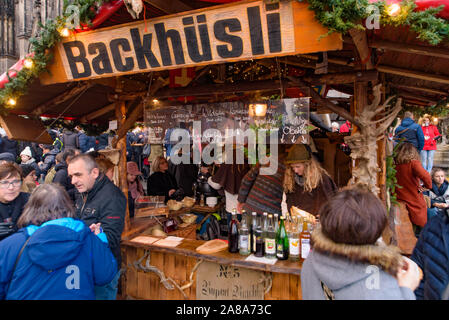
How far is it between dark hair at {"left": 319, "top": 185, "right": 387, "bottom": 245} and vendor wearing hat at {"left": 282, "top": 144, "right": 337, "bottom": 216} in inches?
81.7

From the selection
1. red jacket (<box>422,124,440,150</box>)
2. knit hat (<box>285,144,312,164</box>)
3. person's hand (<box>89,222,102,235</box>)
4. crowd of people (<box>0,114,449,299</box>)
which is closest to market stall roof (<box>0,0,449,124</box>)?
knit hat (<box>285,144,312,164</box>)

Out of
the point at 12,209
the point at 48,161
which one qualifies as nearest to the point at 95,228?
the point at 12,209

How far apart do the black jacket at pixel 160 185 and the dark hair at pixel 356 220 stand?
4.72m

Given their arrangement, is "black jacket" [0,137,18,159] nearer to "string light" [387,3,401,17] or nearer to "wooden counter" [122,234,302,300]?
"wooden counter" [122,234,302,300]

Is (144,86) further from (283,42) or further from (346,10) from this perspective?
(346,10)

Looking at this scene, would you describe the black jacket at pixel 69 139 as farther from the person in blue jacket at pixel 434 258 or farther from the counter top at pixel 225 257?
the person in blue jacket at pixel 434 258

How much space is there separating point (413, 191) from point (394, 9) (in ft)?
12.0

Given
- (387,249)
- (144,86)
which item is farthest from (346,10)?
(144,86)

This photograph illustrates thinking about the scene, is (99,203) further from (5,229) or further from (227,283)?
(227,283)

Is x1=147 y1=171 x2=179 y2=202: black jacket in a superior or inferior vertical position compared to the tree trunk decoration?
inferior

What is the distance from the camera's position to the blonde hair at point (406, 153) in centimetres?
453

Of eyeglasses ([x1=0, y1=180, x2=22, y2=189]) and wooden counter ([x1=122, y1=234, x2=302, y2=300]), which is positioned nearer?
eyeglasses ([x1=0, y1=180, x2=22, y2=189])

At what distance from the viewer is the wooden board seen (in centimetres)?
417

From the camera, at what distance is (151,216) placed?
15.2ft
